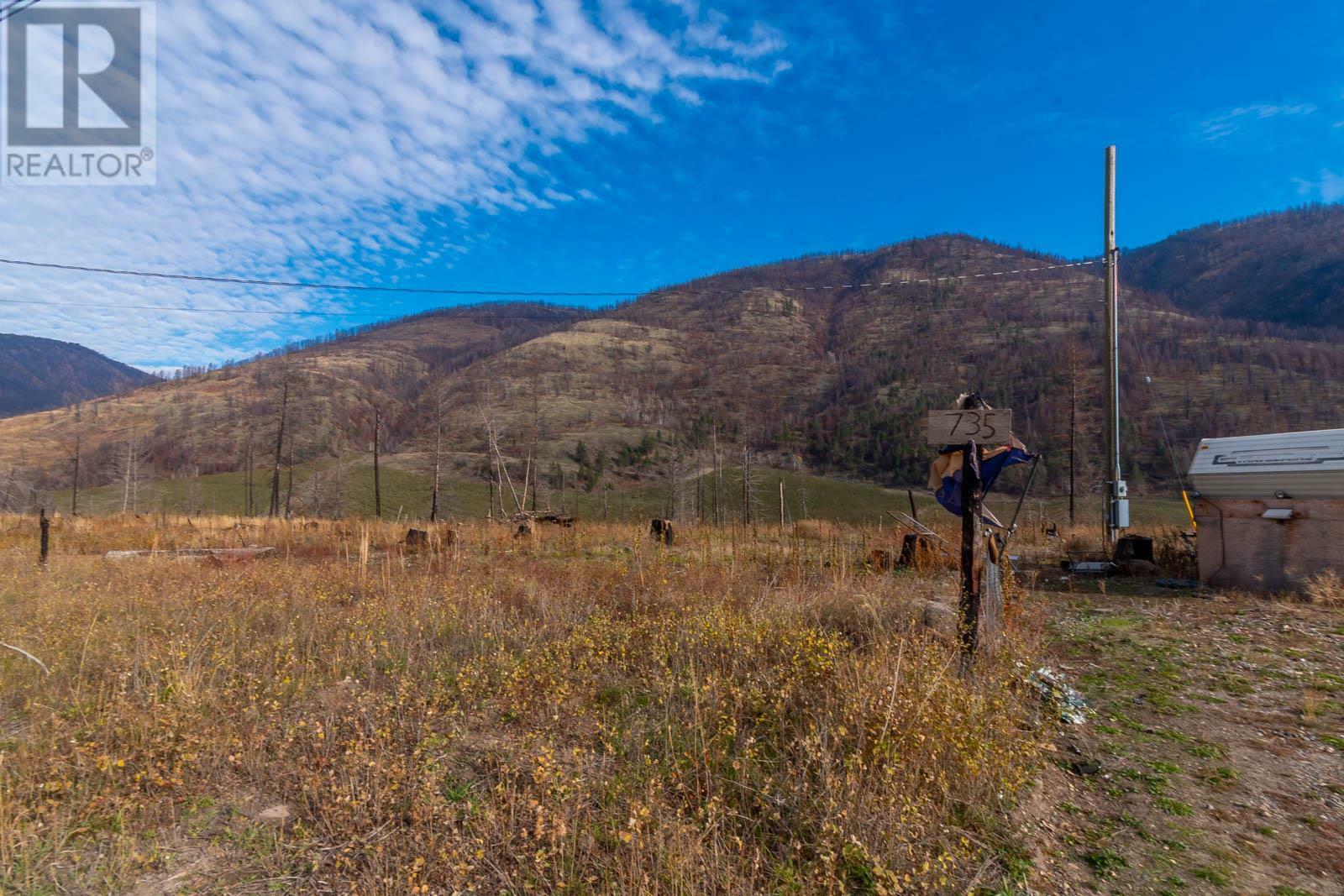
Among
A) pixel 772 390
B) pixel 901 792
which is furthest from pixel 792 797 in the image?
pixel 772 390

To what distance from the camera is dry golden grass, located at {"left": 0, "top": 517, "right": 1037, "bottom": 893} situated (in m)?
3.16

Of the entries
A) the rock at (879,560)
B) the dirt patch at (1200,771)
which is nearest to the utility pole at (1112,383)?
the rock at (879,560)

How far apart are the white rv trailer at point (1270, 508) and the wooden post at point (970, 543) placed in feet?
20.4

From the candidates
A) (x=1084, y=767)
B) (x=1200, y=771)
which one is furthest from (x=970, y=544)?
(x=1200, y=771)

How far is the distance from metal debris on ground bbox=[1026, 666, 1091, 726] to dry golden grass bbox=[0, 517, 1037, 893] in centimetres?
39

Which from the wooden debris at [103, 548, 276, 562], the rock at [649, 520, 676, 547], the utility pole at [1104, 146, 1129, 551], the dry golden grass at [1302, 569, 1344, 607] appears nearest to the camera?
the dry golden grass at [1302, 569, 1344, 607]

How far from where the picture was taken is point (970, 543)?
5469 mm

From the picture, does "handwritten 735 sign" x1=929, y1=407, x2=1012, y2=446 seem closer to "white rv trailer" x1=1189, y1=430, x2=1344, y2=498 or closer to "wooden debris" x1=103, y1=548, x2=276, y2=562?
→ "white rv trailer" x1=1189, y1=430, x2=1344, y2=498

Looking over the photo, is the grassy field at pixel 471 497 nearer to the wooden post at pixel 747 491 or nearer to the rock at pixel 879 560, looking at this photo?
the wooden post at pixel 747 491

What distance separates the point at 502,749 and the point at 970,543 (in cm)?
395

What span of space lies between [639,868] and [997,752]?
2222 mm

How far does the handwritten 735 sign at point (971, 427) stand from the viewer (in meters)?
5.39

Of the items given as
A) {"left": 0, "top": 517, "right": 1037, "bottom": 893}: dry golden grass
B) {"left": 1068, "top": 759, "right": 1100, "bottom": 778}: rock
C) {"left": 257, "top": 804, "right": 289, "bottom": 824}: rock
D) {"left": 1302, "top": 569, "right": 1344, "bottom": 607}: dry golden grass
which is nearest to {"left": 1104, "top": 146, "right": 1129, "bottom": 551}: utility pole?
{"left": 1302, "top": 569, "right": 1344, "bottom": 607}: dry golden grass

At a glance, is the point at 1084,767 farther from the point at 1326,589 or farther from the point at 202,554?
the point at 202,554
